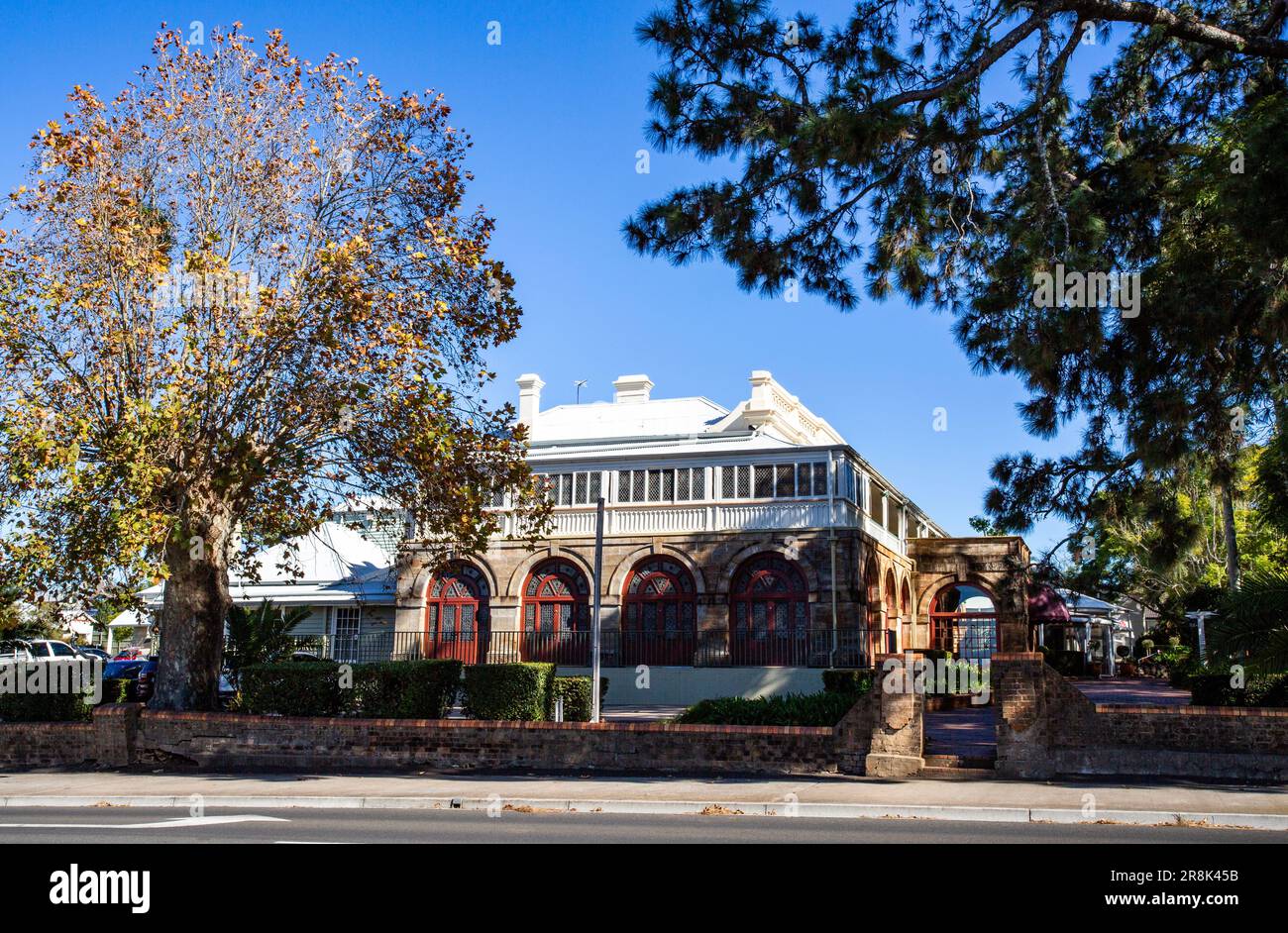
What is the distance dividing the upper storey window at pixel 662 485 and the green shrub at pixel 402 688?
14948 millimetres

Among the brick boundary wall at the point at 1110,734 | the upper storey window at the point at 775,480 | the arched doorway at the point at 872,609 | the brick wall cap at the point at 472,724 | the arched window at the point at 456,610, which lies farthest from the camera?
the arched window at the point at 456,610

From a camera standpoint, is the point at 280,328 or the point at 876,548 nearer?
the point at 280,328

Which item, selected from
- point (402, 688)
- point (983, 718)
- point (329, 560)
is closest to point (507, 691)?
point (402, 688)

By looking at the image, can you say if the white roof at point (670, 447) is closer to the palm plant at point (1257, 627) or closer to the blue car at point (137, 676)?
the blue car at point (137, 676)

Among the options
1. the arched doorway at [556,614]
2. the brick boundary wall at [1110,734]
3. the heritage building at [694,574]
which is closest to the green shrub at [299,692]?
the brick boundary wall at [1110,734]

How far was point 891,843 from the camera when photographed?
29.7ft

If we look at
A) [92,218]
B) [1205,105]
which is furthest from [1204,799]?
[92,218]

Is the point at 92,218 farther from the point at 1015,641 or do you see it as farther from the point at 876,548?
the point at 876,548

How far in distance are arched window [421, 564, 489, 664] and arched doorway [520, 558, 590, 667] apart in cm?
144

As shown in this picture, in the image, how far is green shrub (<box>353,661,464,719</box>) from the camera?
16125 mm

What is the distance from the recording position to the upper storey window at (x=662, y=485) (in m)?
30.7

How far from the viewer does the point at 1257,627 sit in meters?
13.0

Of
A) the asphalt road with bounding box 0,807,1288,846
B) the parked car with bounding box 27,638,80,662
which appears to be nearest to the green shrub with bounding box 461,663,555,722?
the asphalt road with bounding box 0,807,1288,846

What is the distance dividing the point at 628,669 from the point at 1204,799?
1876 cm
